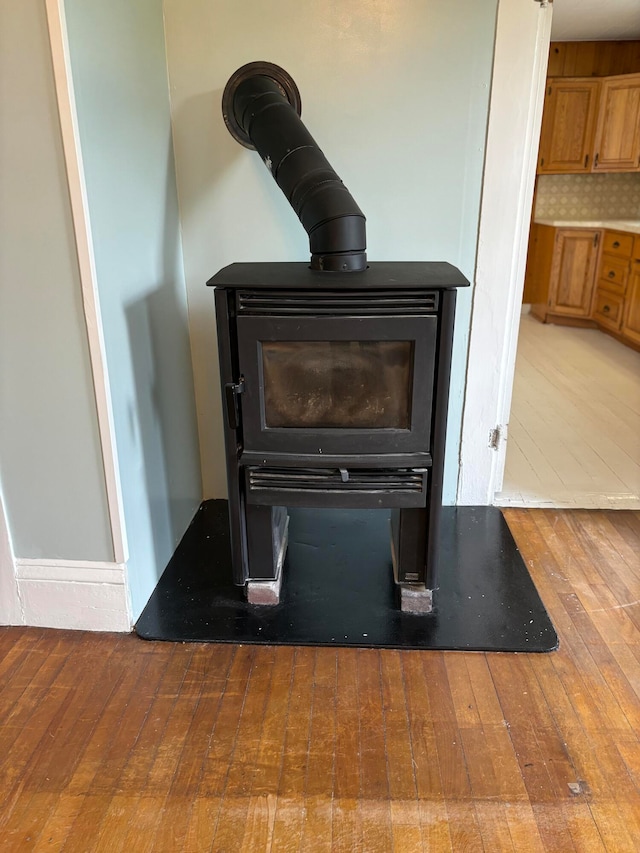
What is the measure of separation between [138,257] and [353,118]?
0.84 meters

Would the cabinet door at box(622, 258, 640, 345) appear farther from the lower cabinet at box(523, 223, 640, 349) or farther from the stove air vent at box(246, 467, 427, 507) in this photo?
the stove air vent at box(246, 467, 427, 507)

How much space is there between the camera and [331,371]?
5.43 ft

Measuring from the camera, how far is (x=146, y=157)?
188 centimetres

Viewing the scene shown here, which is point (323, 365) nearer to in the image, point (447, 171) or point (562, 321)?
point (447, 171)

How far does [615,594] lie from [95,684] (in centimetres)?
154

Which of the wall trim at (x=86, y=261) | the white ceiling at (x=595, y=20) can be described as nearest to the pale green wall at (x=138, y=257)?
the wall trim at (x=86, y=261)

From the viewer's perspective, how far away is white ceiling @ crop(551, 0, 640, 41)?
14.0ft

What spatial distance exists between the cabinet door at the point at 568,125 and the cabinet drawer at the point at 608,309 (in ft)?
3.94

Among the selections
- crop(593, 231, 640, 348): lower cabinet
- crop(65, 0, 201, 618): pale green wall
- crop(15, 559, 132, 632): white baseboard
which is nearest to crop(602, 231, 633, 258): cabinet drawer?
crop(593, 231, 640, 348): lower cabinet

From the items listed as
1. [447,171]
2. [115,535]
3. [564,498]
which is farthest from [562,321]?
[115,535]

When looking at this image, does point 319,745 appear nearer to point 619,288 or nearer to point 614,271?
point 619,288

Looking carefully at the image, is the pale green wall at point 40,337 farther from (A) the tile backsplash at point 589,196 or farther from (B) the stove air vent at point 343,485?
(A) the tile backsplash at point 589,196

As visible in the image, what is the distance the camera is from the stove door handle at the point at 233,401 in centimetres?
164

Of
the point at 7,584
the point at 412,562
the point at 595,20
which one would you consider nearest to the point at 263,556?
the point at 412,562
